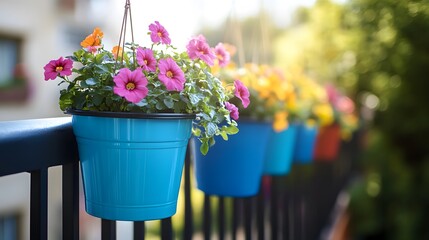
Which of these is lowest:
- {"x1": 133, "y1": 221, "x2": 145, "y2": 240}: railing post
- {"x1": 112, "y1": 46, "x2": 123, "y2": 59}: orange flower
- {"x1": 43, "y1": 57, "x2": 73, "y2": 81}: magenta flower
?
{"x1": 133, "y1": 221, "x2": 145, "y2": 240}: railing post

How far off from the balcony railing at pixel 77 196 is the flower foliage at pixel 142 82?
0.07 metres

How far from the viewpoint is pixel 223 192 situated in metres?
1.17

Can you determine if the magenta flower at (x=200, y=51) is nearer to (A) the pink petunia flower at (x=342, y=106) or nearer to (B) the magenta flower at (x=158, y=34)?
(B) the magenta flower at (x=158, y=34)

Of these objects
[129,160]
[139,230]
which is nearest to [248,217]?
[139,230]

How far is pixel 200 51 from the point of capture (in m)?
0.81

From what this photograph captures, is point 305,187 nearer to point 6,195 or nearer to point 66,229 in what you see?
point 66,229

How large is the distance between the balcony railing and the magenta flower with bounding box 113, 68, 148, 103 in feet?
0.37

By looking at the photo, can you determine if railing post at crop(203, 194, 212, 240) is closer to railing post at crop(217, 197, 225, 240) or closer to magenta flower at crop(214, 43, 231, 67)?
railing post at crop(217, 197, 225, 240)

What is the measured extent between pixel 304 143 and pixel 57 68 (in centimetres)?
154

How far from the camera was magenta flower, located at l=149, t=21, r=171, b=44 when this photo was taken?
2.39 feet

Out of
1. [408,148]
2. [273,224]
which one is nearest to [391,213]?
[408,148]

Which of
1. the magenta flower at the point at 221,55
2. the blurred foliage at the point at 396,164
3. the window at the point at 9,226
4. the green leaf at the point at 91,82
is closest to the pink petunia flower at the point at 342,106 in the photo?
the blurred foliage at the point at 396,164

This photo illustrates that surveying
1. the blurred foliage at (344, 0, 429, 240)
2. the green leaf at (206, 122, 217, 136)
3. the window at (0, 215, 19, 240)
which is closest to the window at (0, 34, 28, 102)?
the window at (0, 215, 19, 240)

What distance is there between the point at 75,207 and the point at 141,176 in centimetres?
11
